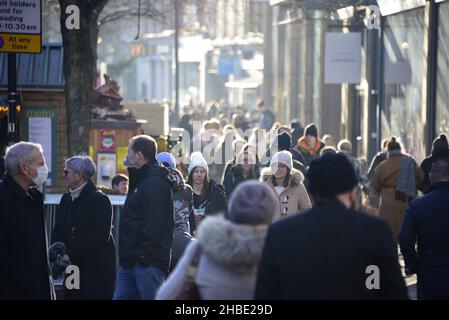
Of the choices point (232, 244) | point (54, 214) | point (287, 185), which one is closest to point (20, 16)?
point (54, 214)

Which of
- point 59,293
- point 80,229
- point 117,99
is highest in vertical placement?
point 117,99

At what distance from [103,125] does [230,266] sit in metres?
13.5

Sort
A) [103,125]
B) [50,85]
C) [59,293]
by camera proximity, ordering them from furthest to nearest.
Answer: [103,125]
[50,85]
[59,293]

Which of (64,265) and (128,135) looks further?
(128,135)

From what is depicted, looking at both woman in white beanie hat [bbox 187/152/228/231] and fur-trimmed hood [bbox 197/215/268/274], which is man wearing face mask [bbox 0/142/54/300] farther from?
woman in white beanie hat [bbox 187/152/228/231]

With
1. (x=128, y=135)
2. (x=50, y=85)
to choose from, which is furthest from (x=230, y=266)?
(x=128, y=135)

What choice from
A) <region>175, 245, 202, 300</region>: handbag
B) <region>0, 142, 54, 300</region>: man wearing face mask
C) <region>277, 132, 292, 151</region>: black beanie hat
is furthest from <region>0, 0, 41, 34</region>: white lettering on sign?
<region>175, 245, 202, 300</region>: handbag

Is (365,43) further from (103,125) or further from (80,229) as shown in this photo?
(80,229)

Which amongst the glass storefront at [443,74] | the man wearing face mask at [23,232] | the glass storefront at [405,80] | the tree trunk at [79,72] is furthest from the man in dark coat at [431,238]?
the glass storefront at [405,80]

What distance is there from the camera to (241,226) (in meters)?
5.29

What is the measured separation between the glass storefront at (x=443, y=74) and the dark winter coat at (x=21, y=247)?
11.7m

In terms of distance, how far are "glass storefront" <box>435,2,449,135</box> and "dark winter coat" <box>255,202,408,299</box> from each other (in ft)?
42.8

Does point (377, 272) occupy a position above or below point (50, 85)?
below
